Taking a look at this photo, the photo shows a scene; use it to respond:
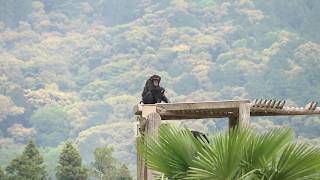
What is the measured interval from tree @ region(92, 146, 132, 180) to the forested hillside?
24.7 m

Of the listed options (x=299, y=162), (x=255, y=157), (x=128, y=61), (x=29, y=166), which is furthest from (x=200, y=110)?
(x=128, y=61)

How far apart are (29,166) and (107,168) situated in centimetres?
1432

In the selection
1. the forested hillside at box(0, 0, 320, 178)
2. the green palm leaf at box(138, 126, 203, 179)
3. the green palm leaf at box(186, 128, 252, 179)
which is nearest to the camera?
the green palm leaf at box(186, 128, 252, 179)

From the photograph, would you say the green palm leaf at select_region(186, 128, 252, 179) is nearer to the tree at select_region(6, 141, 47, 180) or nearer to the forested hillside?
the tree at select_region(6, 141, 47, 180)

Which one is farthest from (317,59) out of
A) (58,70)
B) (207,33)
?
(58,70)

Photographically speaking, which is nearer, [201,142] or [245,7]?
[201,142]

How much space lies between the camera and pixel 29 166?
46.9 meters

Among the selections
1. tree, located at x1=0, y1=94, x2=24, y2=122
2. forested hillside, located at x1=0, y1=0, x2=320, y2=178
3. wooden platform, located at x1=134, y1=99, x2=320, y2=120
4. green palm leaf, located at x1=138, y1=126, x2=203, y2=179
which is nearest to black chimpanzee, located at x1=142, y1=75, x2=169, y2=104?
wooden platform, located at x1=134, y1=99, x2=320, y2=120

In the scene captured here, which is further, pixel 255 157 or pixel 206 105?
pixel 206 105

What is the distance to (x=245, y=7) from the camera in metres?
136

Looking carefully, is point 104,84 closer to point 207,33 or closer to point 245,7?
point 207,33

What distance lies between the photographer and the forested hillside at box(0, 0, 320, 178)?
103 metres

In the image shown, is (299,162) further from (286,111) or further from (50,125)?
(50,125)

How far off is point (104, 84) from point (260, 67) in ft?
66.6
